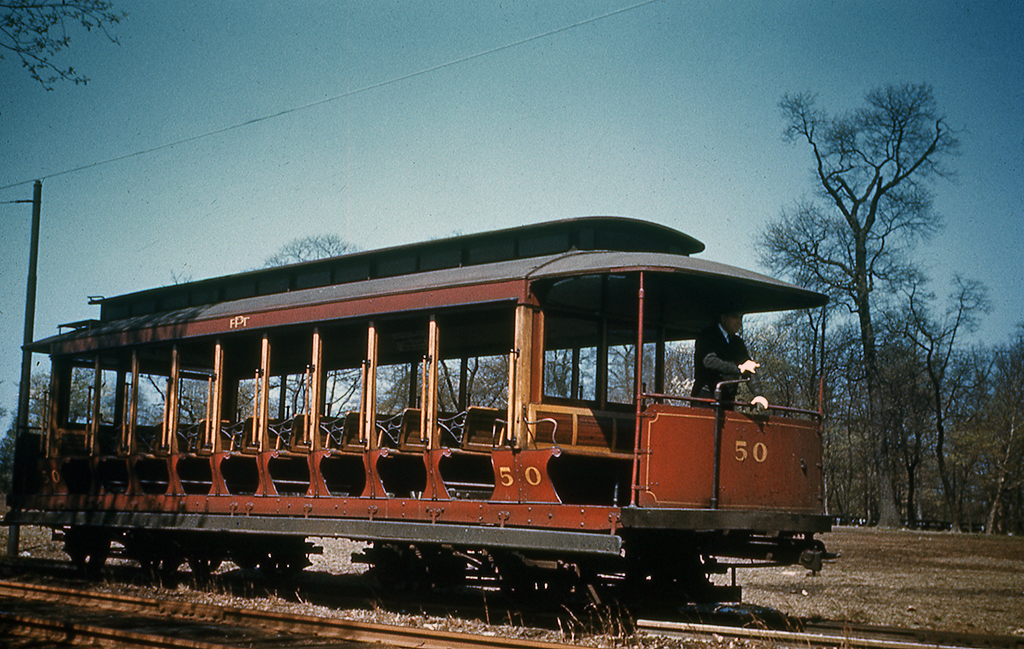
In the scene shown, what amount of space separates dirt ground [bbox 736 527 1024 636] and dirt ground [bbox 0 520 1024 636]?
10mm

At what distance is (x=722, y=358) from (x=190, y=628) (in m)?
5.19

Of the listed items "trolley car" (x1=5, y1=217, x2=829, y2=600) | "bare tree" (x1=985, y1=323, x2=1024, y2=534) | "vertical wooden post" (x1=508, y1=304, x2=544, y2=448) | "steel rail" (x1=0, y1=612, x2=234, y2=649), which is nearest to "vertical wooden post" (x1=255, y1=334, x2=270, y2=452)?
"trolley car" (x1=5, y1=217, x2=829, y2=600)

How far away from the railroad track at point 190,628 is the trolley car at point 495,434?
107 cm

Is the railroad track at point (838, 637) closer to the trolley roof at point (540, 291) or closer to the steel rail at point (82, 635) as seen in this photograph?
the trolley roof at point (540, 291)

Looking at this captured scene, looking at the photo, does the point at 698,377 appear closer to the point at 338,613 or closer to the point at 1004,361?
the point at 338,613

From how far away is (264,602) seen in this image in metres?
11.0

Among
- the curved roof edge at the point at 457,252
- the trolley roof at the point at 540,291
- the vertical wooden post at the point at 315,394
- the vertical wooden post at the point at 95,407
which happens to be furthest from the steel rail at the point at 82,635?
the vertical wooden post at the point at 95,407

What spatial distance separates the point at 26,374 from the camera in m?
15.9

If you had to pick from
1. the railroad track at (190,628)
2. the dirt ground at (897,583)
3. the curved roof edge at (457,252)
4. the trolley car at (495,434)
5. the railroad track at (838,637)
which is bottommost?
the dirt ground at (897,583)

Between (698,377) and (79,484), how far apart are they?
32.8 feet

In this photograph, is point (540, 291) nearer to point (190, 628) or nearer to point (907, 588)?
point (190, 628)

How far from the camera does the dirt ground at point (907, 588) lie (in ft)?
32.8

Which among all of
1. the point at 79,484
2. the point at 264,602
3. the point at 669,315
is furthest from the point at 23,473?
the point at 669,315

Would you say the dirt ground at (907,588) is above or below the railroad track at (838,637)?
below
